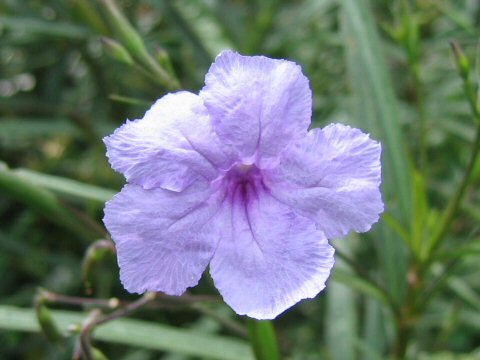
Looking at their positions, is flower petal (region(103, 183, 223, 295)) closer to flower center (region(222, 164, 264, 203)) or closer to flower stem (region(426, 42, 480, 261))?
flower center (region(222, 164, 264, 203))

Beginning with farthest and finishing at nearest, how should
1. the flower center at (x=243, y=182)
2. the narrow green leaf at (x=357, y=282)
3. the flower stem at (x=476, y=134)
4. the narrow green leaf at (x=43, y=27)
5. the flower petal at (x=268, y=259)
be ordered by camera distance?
the narrow green leaf at (x=43, y=27) → the narrow green leaf at (x=357, y=282) → the flower stem at (x=476, y=134) → the flower center at (x=243, y=182) → the flower petal at (x=268, y=259)

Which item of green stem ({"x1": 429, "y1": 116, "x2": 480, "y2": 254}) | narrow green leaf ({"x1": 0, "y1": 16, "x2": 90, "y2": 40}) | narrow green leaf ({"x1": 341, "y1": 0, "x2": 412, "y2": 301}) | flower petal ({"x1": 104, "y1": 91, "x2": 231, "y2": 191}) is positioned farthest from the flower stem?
narrow green leaf ({"x1": 0, "y1": 16, "x2": 90, "y2": 40})

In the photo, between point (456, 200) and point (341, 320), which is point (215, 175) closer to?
point (456, 200)

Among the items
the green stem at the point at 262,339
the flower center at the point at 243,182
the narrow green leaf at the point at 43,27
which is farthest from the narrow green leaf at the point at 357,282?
the narrow green leaf at the point at 43,27

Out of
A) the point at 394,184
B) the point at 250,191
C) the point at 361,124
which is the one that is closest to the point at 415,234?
the point at 394,184

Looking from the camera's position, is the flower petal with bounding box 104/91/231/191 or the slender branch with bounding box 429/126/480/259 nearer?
the flower petal with bounding box 104/91/231/191

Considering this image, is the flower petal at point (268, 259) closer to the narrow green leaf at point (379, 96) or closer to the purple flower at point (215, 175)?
the purple flower at point (215, 175)

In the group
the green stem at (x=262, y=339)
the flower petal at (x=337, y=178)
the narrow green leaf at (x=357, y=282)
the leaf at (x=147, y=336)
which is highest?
the flower petal at (x=337, y=178)
